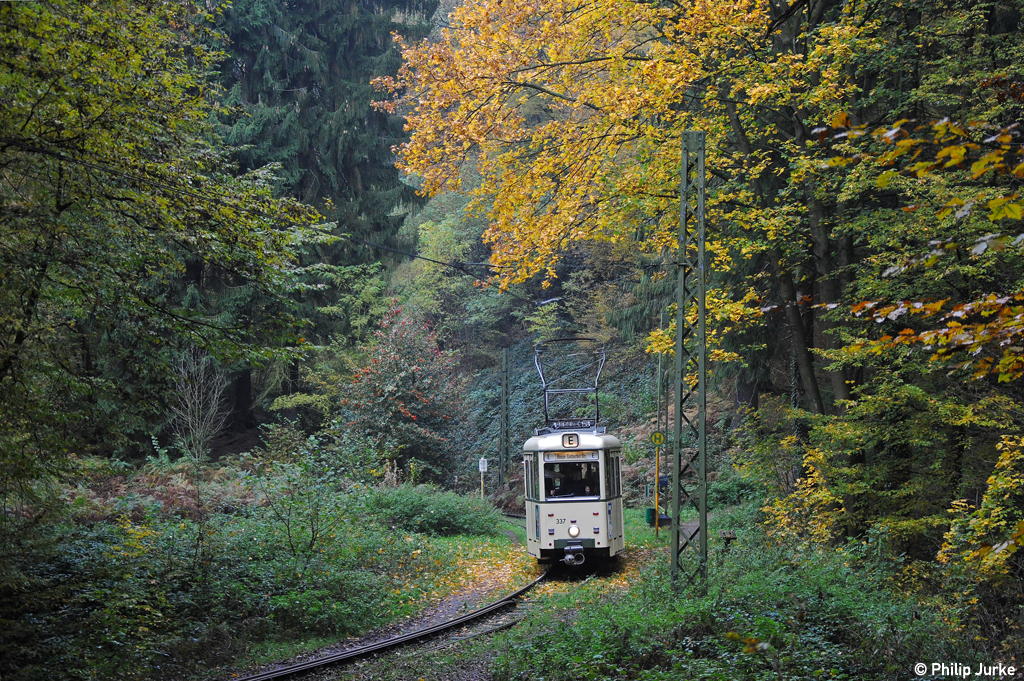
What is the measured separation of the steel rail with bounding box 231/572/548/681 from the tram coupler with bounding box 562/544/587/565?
1.85 meters

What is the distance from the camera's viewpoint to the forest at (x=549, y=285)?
26.5 ft

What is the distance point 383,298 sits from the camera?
31.5 m

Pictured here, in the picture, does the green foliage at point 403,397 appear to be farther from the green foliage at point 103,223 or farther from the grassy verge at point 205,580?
the green foliage at point 103,223

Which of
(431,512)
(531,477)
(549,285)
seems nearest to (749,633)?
(531,477)

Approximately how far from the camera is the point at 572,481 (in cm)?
1582

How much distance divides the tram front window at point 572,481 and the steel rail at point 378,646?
255cm

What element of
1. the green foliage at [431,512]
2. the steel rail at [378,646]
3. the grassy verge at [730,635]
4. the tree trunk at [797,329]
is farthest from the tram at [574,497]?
the green foliage at [431,512]

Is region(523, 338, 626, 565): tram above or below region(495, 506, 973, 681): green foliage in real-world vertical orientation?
above

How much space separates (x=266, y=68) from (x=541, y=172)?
1820cm

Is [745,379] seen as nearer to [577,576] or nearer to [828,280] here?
[828,280]

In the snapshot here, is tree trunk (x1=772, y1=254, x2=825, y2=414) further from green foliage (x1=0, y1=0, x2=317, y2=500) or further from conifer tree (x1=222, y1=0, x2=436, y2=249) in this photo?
conifer tree (x1=222, y1=0, x2=436, y2=249)

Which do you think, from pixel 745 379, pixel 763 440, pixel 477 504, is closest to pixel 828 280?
pixel 763 440

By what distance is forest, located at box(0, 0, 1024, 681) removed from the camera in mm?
8070

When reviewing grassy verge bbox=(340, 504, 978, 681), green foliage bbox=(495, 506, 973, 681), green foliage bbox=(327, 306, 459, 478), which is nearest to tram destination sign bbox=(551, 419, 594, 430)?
grassy verge bbox=(340, 504, 978, 681)
